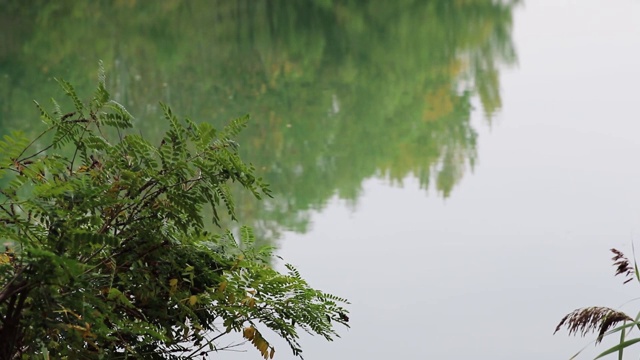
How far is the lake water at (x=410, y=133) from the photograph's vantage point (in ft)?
21.2

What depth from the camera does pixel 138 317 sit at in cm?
231

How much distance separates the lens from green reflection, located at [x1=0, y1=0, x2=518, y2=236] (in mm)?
10320

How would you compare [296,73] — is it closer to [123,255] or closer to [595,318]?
[123,255]

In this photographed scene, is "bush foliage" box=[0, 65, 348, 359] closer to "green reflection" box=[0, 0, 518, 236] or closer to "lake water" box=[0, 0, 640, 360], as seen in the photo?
"lake water" box=[0, 0, 640, 360]

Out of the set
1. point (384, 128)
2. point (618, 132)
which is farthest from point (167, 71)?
point (618, 132)

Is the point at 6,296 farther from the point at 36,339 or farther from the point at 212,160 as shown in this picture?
the point at 212,160

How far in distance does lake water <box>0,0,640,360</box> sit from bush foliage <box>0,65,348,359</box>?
9.86 feet

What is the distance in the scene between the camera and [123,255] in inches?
88.0

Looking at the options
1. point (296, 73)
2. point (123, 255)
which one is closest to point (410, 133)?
point (296, 73)

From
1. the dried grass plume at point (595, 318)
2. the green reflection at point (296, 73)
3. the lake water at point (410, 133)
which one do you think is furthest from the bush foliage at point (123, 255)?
the green reflection at point (296, 73)

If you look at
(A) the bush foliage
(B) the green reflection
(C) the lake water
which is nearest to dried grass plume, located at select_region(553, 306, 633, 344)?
(A) the bush foliage

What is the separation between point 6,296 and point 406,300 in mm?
4660

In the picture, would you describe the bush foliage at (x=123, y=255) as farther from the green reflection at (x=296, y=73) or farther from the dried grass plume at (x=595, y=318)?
the green reflection at (x=296, y=73)

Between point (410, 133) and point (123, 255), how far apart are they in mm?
10349
